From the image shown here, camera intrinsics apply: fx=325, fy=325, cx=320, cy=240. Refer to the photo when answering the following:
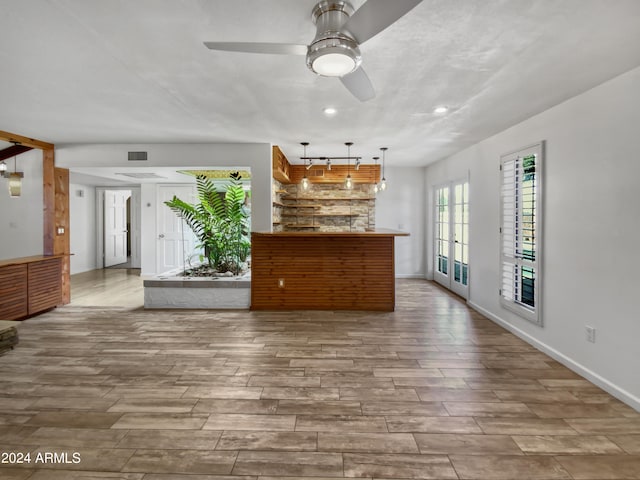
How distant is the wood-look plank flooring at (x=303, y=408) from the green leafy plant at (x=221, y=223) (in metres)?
1.68

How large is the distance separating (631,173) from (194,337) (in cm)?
425

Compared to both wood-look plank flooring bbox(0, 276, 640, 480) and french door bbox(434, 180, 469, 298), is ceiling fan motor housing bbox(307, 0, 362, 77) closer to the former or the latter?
wood-look plank flooring bbox(0, 276, 640, 480)

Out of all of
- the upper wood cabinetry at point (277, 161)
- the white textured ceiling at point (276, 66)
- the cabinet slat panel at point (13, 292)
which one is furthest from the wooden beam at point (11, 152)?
the upper wood cabinetry at point (277, 161)

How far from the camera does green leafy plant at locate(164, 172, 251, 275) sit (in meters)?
5.18

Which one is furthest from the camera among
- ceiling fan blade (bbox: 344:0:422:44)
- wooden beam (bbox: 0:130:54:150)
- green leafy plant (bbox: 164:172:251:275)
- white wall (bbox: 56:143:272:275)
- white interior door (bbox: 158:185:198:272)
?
white interior door (bbox: 158:185:198:272)

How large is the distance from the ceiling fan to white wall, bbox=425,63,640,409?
2.22 meters

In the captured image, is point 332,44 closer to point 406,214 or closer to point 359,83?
point 359,83

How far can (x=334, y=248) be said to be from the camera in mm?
4793

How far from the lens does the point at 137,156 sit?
4816 mm

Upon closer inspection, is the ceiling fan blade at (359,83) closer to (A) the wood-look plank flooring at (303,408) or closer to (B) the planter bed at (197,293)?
(A) the wood-look plank flooring at (303,408)

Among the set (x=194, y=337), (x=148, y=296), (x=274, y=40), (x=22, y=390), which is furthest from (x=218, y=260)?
(x=274, y=40)

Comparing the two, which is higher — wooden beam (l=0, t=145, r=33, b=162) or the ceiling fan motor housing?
wooden beam (l=0, t=145, r=33, b=162)

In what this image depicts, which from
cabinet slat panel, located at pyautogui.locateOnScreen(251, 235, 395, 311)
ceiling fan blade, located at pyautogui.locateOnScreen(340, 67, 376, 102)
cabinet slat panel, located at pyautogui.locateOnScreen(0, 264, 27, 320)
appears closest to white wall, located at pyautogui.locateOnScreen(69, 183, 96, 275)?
cabinet slat panel, located at pyautogui.locateOnScreen(0, 264, 27, 320)

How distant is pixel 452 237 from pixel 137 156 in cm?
542
